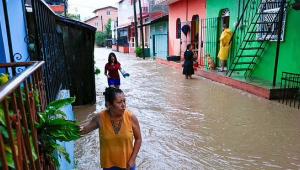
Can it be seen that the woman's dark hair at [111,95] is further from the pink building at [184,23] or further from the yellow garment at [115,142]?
Answer: the pink building at [184,23]

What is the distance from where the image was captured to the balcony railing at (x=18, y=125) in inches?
53.6

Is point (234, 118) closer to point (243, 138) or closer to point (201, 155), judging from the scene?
point (243, 138)

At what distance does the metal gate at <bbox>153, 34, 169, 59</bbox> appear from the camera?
22.2 m

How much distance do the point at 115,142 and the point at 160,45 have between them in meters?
21.3

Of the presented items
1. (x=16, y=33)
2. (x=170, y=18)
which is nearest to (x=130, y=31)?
(x=170, y=18)

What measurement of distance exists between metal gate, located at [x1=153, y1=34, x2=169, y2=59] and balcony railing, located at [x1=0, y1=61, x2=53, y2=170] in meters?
19.9

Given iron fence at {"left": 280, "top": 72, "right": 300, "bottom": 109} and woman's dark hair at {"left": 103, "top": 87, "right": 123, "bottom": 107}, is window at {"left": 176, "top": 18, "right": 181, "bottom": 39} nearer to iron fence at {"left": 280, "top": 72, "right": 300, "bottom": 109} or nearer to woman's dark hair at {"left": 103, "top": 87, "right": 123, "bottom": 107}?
iron fence at {"left": 280, "top": 72, "right": 300, "bottom": 109}

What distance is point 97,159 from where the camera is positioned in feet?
15.7

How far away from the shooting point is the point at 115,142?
2.73 meters

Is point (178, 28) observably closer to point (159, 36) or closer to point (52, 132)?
point (159, 36)

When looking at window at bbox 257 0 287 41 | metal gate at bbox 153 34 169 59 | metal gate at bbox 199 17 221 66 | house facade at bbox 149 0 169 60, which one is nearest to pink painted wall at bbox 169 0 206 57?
metal gate at bbox 199 17 221 66

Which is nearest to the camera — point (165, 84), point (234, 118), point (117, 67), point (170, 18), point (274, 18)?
point (234, 118)

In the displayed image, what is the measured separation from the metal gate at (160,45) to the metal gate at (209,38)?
6.69 m

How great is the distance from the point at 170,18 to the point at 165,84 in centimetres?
1016
